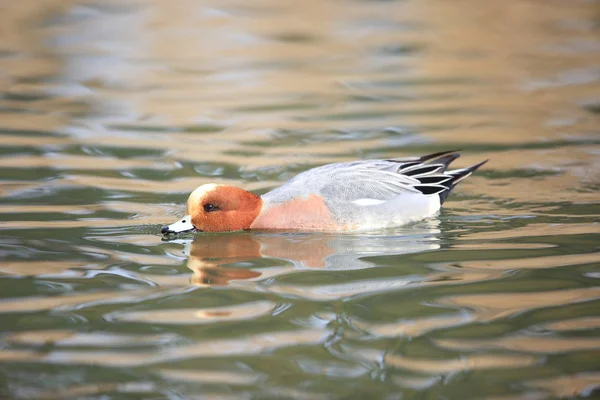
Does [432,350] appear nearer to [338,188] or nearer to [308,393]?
[308,393]

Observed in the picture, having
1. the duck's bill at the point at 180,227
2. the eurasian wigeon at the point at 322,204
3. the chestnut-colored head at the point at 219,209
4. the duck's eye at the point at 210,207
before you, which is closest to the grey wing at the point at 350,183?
the eurasian wigeon at the point at 322,204

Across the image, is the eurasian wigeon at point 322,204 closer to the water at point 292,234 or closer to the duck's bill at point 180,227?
the duck's bill at point 180,227

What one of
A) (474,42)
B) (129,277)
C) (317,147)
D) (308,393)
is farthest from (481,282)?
(474,42)

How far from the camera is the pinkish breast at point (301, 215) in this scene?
5.96 m

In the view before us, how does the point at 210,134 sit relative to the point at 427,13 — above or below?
below

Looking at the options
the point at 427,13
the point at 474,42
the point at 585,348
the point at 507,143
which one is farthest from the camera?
the point at 427,13

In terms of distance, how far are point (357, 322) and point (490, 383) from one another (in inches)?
30.9

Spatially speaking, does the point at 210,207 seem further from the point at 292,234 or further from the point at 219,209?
the point at 292,234

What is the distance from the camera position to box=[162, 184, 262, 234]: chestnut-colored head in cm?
588

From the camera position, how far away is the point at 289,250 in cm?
557

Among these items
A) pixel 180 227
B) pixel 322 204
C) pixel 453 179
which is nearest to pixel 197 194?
pixel 180 227

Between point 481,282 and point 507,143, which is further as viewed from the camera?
point 507,143

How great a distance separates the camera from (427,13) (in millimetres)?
13977

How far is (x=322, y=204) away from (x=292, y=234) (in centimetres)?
27
